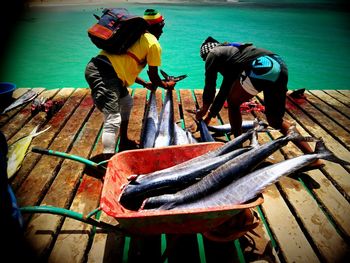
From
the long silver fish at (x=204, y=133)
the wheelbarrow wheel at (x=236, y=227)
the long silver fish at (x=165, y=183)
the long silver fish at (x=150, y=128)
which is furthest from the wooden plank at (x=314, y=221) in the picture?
the long silver fish at (x=150, y=128)

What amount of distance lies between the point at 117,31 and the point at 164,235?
2524 millimetres

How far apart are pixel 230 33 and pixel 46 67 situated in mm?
12534

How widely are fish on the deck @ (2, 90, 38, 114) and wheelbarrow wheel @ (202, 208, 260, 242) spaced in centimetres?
444

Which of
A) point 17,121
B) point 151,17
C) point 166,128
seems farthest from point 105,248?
point 17,121

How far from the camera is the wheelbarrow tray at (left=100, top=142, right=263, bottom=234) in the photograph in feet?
5.49

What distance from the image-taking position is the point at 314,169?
3305 mm

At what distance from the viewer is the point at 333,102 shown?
17.3ft

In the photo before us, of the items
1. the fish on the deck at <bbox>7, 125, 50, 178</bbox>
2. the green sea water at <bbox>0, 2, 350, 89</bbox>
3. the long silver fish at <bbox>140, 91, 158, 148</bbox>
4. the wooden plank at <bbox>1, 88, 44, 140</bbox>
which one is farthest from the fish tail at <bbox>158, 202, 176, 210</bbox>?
the green sea water at <bbox>0, 2, 350, 89</bbox>

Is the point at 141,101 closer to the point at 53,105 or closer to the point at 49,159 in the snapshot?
the point at 53,105

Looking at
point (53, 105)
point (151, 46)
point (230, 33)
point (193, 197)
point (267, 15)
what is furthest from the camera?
point (267, 15)

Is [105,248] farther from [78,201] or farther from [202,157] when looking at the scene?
[202,157]

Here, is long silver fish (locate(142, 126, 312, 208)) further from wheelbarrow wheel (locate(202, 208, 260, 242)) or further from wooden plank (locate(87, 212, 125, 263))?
wooden plank (locate(87, 212, 125, 263))

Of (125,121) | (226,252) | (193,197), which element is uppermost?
(193,197)

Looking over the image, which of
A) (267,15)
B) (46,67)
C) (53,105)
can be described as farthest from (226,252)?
(267,15)
